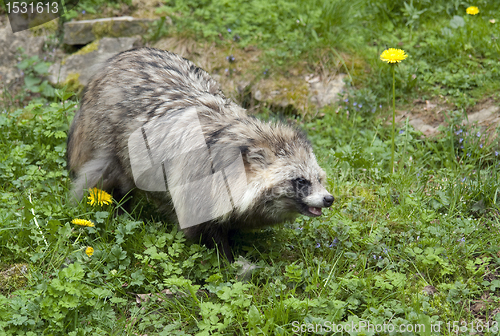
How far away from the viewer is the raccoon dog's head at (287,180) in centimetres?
335

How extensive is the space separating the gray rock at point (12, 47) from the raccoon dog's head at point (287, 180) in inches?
157

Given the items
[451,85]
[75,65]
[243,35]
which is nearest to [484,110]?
[451,85]

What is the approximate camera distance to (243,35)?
6.20m

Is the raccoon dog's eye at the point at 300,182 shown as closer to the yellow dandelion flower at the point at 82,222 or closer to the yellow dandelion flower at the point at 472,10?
the yellow dandelion flower at the point at 82,222

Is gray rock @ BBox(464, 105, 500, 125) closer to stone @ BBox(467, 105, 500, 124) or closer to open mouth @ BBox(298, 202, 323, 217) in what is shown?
stone @ BBox(467, 105, 500, 124)

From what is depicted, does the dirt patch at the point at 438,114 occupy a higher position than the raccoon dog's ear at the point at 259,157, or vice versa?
the raccoon dog's ear at the point at 259,157

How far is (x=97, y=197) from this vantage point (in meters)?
3.82

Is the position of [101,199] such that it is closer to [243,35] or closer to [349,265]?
[349,265]

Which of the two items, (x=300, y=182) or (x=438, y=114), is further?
(x=438, y=114)

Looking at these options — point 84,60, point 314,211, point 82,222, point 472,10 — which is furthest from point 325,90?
point 82,222

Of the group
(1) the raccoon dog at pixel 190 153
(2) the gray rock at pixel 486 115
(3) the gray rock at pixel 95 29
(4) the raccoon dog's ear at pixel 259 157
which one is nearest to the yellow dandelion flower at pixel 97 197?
(1) the raccoon dog at pixel 190 153

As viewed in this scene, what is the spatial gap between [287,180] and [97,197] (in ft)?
5.15

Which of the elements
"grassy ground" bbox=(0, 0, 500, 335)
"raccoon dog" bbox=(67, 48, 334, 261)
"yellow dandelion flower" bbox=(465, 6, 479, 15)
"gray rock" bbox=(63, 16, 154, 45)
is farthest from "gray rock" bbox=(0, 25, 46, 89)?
"yellow dandelion flower" bbox=(465, 6, 479, 15)

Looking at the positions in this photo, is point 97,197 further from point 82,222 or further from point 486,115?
point 486,115
